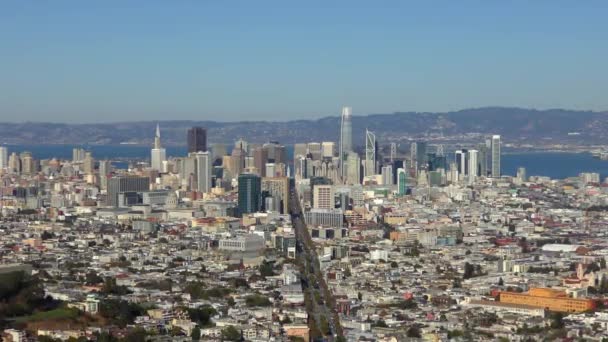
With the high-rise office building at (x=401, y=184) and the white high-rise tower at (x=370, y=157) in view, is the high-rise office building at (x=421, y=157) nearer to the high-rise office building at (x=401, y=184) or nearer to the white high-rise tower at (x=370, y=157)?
the white high-rise tower at (x=370, y=157)

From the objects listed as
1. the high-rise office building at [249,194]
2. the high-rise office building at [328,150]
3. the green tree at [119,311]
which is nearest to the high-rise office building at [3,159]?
the high-rise office building at [328,150]

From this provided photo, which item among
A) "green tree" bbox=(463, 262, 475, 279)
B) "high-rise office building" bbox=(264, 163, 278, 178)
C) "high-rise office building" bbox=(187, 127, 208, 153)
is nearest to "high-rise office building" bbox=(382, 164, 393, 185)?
"high-rise office building" bbox=(264, 163, 278, 178)

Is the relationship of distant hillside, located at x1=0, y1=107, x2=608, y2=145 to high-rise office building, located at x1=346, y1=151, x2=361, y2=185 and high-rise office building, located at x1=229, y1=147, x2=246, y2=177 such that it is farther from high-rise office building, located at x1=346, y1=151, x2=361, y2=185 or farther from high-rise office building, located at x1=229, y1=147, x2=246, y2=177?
high-rise office building, located at x1=346, y1=151, x2=361, y2=185

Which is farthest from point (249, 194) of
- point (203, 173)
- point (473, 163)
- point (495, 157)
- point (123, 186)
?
point (495, 157)

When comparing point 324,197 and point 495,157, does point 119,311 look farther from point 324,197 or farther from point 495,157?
→ point 495,157

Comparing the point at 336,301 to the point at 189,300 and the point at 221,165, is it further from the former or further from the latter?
the point at 221,165

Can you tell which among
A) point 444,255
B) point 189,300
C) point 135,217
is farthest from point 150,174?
point 189,300
